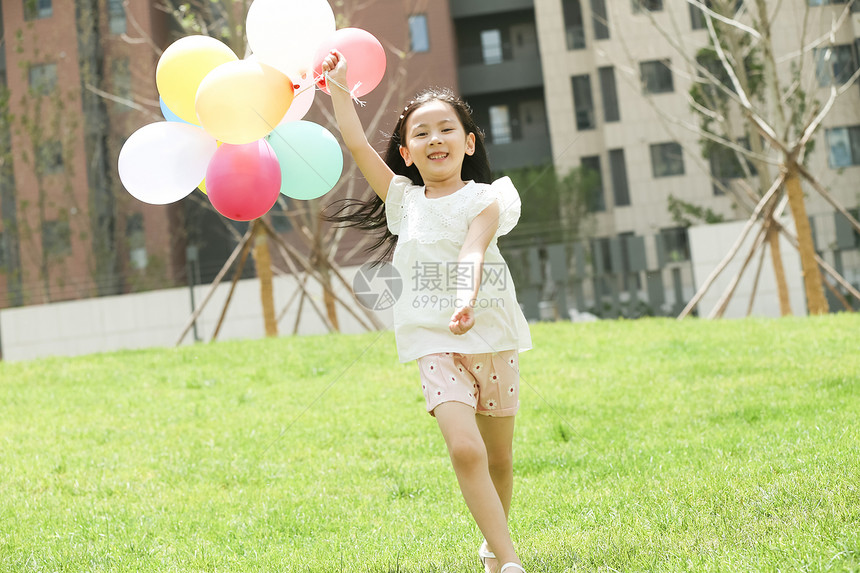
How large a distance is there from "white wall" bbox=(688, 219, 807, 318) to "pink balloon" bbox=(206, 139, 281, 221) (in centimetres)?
975

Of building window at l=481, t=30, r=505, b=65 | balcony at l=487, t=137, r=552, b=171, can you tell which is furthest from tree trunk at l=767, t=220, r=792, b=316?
building window at l=481, t=30, r=505, b=65

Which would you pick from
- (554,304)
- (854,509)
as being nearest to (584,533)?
(854,509)

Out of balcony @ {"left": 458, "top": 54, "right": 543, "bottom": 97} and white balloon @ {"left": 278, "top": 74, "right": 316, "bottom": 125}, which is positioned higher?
balcony @ {"left": 458, "top": 54, "right": 543, "bottom": 97}

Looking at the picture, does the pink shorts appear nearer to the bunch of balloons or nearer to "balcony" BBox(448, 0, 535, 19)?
the bunch of balloons

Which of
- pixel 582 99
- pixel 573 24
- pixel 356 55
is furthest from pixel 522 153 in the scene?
pixel 356 55

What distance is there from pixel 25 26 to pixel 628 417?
17.5 meters

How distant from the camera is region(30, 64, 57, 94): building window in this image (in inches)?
671

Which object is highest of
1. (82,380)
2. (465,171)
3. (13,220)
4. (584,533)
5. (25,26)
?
(25,26)

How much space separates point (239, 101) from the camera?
9.34 ft

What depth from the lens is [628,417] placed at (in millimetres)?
4824

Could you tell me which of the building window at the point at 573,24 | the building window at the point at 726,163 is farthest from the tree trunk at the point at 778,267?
the building window at the point at 573,24

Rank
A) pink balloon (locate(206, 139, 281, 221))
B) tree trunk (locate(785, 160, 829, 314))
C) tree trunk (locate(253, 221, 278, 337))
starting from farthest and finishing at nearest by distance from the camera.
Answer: tree trunk (locate(253, 221, 278, 337)) → tree trunk (locate(785, 160, 829, 314)) → pink balloon (locate(206, 139, 281, 221))

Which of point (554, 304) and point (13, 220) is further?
point (13, 220)

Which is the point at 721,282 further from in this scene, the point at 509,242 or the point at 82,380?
the point at 82,380
